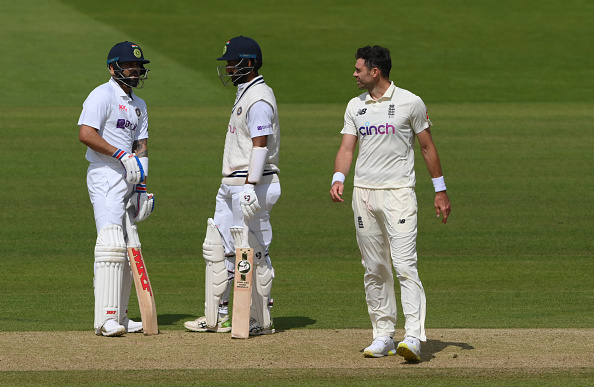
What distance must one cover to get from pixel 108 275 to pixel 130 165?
87 cm

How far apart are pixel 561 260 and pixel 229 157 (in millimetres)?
5408

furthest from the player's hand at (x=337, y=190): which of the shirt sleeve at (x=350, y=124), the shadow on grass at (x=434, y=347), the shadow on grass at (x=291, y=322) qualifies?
the shadow on grass at (x=291, y=322)

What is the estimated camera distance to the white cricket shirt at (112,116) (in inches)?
309

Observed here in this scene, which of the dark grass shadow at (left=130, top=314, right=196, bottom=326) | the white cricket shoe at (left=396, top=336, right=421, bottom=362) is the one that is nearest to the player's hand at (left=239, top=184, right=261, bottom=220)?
the dark grass shadow at (left=130, top=314, right=196, bottom=326)

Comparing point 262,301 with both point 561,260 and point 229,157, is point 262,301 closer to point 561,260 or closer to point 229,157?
point 229,157

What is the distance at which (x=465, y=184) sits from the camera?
1694 centimetres

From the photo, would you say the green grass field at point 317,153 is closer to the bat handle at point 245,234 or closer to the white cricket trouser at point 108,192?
the bat handle at point 245,234

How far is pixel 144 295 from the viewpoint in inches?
310

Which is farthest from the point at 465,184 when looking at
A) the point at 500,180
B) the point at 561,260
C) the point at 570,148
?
the point at 561,260

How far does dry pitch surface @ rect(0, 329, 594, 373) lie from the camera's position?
6770 millimetres

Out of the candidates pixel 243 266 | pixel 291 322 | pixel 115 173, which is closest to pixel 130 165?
pixel 115 173

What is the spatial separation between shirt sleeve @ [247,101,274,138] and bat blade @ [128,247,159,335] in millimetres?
1359

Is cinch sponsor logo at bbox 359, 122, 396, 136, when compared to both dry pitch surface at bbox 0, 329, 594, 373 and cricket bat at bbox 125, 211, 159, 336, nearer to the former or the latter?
dry pitch surface at bbox 0, 329, 594, 373

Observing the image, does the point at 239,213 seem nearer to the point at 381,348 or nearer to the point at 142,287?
the point at 142,287
